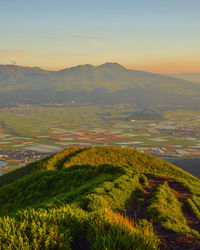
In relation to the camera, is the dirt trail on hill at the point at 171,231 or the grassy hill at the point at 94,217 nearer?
the grassy hill at the point at 94,217

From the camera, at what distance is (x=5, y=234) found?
8.32 metres

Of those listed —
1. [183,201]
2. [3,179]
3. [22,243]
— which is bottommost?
[3,179]

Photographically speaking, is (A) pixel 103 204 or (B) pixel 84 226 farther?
(A) pixel 103 204

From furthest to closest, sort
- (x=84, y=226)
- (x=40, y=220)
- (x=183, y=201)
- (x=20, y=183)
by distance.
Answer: (x=20, y=183) → (x=183, y=201) → (x=84, y=226) → (x=40, y=220)

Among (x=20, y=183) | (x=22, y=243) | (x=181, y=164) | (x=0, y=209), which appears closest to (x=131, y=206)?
(x=22, y=243)

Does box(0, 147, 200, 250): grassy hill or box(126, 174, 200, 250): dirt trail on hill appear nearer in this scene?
box(0, 147, 200, 250): grassy hill

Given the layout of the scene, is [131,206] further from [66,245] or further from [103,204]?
[66,245]

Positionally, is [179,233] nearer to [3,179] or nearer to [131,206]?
[131,206]

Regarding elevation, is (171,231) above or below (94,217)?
below

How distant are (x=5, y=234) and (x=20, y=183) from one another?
31.9m

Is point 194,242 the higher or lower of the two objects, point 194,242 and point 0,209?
the higher

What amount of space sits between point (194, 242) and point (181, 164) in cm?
14996

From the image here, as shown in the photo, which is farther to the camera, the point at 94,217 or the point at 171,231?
the point at 171,231

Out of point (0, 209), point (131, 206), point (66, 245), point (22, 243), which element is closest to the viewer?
point (22, 243)
